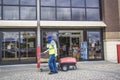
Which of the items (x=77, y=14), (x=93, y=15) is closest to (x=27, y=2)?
(x=77, y=14)

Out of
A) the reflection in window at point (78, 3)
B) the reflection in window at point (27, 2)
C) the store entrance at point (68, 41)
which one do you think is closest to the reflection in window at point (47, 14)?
the reflection in window at point (27, 2)

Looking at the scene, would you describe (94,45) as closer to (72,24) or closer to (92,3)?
(72,24)

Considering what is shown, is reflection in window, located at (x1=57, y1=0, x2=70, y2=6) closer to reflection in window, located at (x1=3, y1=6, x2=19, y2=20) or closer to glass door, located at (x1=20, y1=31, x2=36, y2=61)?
glass door, located at (x1=20, y1=31, x2=36, y2=61)

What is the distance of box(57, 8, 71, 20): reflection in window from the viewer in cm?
1719

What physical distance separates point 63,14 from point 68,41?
2411mm

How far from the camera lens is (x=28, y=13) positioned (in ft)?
55.0

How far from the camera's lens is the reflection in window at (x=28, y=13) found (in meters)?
16.7

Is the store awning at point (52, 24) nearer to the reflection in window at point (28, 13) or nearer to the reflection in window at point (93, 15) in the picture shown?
the reflection in window at point (93, 15)

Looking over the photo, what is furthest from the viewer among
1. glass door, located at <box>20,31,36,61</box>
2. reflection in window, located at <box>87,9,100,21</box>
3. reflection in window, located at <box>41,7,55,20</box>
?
reflection in window, located at <box>87,9,100,21</box>

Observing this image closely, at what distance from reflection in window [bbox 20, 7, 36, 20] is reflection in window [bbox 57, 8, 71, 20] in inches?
77.8

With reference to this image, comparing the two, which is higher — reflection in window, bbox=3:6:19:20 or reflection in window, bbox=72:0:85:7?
reflection in window, bbox=72:0:85:7

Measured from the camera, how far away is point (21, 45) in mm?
16609

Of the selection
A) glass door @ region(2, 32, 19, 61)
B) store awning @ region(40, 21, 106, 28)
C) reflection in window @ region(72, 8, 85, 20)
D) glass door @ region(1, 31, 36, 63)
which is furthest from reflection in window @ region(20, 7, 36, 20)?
reflection in window @ region(72, 8, 85, 20)

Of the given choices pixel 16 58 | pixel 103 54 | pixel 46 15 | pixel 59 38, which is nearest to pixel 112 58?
pixel 103 54
